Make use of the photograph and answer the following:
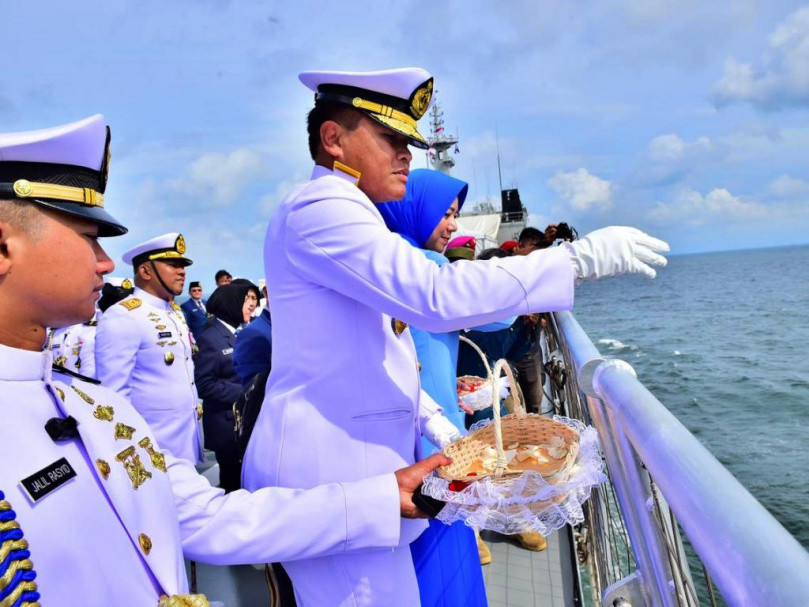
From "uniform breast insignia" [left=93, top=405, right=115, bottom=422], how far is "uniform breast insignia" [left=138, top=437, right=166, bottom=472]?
0.08 metres

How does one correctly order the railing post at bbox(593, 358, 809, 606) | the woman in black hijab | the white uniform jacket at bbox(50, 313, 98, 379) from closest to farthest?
the railing post at bbox(593, 358, 809, 606)
the woman in black hijab
the white uniform jacket at bbox(50, 313, 98, 379)

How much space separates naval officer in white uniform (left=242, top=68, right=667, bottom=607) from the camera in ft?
4.06

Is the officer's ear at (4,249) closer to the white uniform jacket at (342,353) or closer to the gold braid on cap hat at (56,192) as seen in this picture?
the gold braid on cap hat at (56,192)

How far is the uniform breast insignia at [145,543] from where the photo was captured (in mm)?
953

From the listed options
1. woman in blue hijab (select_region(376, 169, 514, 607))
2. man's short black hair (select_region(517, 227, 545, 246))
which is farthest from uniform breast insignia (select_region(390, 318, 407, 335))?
man's short black hair (select_region(517, 227, 545, 246))

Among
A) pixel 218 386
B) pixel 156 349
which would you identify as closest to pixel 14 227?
pixel 156 349

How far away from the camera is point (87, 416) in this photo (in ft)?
3.24

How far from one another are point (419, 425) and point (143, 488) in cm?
95

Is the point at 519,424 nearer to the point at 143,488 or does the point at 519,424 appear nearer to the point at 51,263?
the point at 143,488

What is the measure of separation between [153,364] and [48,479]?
3324mm

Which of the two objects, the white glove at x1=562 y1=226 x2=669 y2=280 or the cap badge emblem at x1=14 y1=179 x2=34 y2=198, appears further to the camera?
the white glove at x1=562 y1=226 x2=669 y2=280

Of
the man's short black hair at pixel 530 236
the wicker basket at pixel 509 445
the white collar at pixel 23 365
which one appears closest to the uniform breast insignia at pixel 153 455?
the white collar at pixel 23 365

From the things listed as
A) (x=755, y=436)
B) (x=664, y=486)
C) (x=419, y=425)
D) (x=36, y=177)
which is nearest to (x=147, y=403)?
(x=419, y=425)

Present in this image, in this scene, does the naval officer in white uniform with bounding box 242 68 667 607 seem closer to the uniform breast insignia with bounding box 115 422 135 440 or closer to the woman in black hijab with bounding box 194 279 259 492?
the uniform breast insignia with bounding box 115 422 135 440
